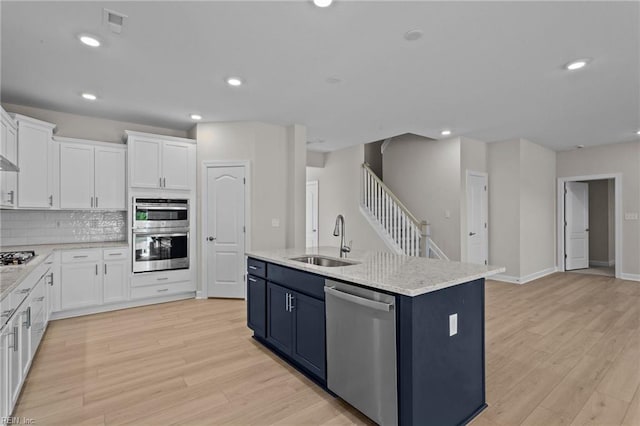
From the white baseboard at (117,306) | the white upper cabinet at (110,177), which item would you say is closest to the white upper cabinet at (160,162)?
the white upper cabinet at (110,177)

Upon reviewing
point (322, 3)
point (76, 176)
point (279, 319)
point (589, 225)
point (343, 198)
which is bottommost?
point (279, 319)

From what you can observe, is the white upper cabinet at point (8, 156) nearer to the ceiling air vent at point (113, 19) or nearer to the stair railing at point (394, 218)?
the ceiling air vent at point (113, 19)

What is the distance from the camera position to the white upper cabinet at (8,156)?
3279 millimetres

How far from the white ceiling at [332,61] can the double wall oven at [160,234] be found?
1.31 m

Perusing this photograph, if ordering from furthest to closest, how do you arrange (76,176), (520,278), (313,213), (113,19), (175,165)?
(313,213)
(520,278)
(175,165)
(76,176)
(113,19)

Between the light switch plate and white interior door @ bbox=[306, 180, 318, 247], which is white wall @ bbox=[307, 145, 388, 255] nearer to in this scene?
white interior door @ bbox=[306, 180, 318, 247]

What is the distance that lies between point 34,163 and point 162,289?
Result: 2.24m

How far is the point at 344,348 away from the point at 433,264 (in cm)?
94

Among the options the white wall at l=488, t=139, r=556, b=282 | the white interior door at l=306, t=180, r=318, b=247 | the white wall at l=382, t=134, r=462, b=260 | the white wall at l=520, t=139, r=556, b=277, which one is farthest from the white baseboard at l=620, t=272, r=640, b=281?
the white interior door at l=306, t=180, r=318, b=247

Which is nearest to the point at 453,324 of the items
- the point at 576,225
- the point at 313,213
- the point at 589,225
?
the point at 313,213

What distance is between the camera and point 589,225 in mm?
8625

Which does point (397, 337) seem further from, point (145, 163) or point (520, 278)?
point (520, 278)

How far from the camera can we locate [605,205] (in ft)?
27.4

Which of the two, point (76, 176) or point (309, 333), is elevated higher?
point (76, 176)
